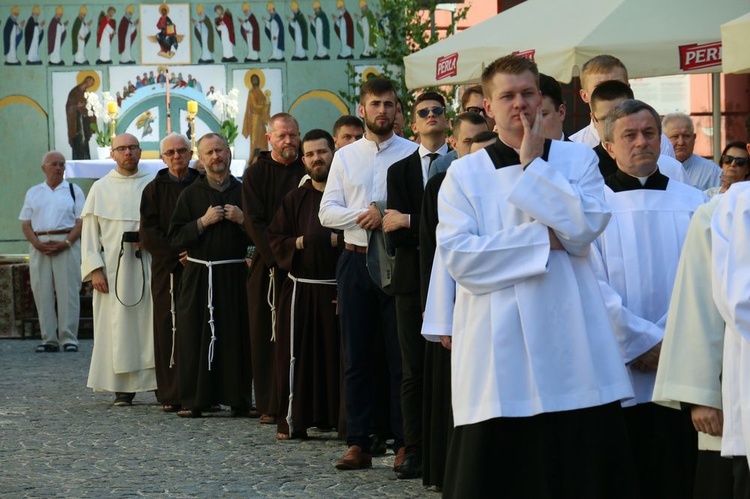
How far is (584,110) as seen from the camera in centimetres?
1966

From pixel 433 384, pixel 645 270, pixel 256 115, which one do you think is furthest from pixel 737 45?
pixel 256 115

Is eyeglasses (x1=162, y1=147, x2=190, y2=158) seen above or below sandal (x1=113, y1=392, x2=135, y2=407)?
above

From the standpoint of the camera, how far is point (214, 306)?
37.3 ft

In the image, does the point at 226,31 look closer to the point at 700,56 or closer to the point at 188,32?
the point at 188,32

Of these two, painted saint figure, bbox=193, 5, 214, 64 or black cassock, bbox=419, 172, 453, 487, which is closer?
black cassock, bbox=419, 172, 453, 487

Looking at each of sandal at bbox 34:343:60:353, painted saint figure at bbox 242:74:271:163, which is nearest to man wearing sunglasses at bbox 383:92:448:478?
sandal at bbox 34:343:60:353

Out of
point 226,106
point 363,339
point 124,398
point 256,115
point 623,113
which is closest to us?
point 623,113

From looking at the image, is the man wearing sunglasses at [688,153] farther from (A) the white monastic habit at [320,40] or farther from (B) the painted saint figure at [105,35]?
(B) the painted saint figure at [105,35]

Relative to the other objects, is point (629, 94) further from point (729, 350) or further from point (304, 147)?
point (304, 147)

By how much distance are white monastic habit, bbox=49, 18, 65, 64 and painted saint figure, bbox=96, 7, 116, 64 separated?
52cm

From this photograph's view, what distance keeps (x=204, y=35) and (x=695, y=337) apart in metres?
17.7

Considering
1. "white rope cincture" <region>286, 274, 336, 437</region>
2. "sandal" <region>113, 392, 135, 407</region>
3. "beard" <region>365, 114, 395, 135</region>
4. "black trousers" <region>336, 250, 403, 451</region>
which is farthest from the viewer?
"sandal" <region>113, 392, 135, 407</region>

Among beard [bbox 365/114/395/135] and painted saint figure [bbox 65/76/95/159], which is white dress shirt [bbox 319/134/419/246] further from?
painted saint figure [bbox 65/76/95/159]

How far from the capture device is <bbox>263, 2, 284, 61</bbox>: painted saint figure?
72.7 feet
